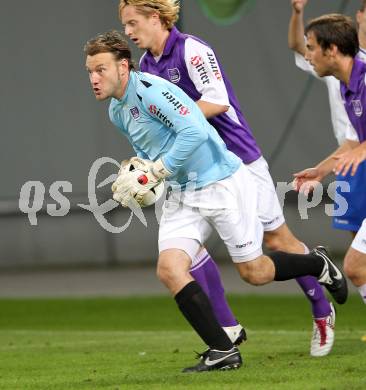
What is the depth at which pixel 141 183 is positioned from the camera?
22.1ft

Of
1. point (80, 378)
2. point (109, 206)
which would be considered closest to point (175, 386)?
point (80, 378)

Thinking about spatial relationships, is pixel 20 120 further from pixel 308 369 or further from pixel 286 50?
pixel 308 369

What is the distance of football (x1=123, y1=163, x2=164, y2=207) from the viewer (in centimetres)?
673

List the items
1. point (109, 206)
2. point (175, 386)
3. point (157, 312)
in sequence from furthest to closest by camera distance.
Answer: point (109, 206), point (157, 312), point (175, 386)

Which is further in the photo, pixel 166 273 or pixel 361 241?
pixel 361 241

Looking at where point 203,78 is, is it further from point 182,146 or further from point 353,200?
point 353,200

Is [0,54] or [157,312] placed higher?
[0,54]

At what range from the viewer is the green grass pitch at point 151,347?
21.5 ft

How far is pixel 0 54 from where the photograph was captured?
1492 centimetres

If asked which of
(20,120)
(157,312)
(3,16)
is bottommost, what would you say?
(157,312)

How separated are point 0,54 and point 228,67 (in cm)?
275

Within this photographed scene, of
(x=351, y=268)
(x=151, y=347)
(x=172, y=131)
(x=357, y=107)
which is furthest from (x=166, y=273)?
(x=151, y=347)

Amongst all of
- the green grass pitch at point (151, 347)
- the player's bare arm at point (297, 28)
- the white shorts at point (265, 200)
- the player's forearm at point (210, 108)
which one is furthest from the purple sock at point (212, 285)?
the player's bare arm at point (297, 28)

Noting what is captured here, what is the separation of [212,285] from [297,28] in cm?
229
